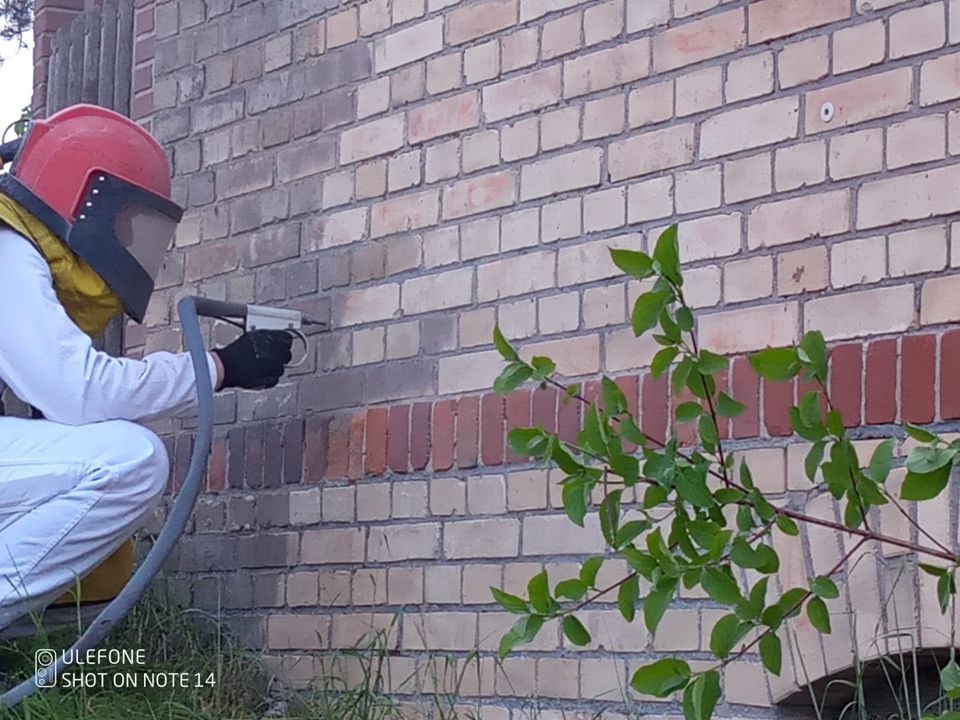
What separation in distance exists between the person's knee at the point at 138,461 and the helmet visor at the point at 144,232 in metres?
0.45

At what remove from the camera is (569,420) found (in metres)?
3.47

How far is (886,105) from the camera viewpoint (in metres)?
2.96

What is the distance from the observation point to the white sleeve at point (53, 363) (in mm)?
3721

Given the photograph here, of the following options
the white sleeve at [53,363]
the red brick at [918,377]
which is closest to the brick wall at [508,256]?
the red brick at [918,377]

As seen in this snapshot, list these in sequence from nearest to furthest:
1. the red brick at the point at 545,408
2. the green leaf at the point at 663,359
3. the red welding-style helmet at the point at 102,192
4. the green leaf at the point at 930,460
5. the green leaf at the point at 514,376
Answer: the green leaf at the point at 930,460, the green leaf at the point at 663,359, the green leaf at the point at 514,376, the red brick at the point at 545,408, the red welding-style helmet at the point at 102,192

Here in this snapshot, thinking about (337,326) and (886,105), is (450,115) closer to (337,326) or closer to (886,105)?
(337,326)

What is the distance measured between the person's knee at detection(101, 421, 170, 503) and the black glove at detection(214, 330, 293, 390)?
9.4 inches

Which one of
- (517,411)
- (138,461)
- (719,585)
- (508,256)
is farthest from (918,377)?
(138,461)

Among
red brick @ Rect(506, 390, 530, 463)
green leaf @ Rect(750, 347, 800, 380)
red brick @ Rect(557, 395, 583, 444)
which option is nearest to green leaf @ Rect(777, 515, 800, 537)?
green leaf @ Rect(750, 347, 800, 380)

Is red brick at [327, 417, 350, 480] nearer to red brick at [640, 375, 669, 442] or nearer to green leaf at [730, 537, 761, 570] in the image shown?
red brick at [640, 375, 669, 442]

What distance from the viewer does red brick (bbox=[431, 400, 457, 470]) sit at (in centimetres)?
376

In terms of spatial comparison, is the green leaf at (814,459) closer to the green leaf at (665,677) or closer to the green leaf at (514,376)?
the green leaf at (665,677)

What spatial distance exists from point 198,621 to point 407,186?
4.52 feet

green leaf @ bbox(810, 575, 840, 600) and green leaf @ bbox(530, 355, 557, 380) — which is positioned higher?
green leaf @ bbox(530, 355, 557, 380)
